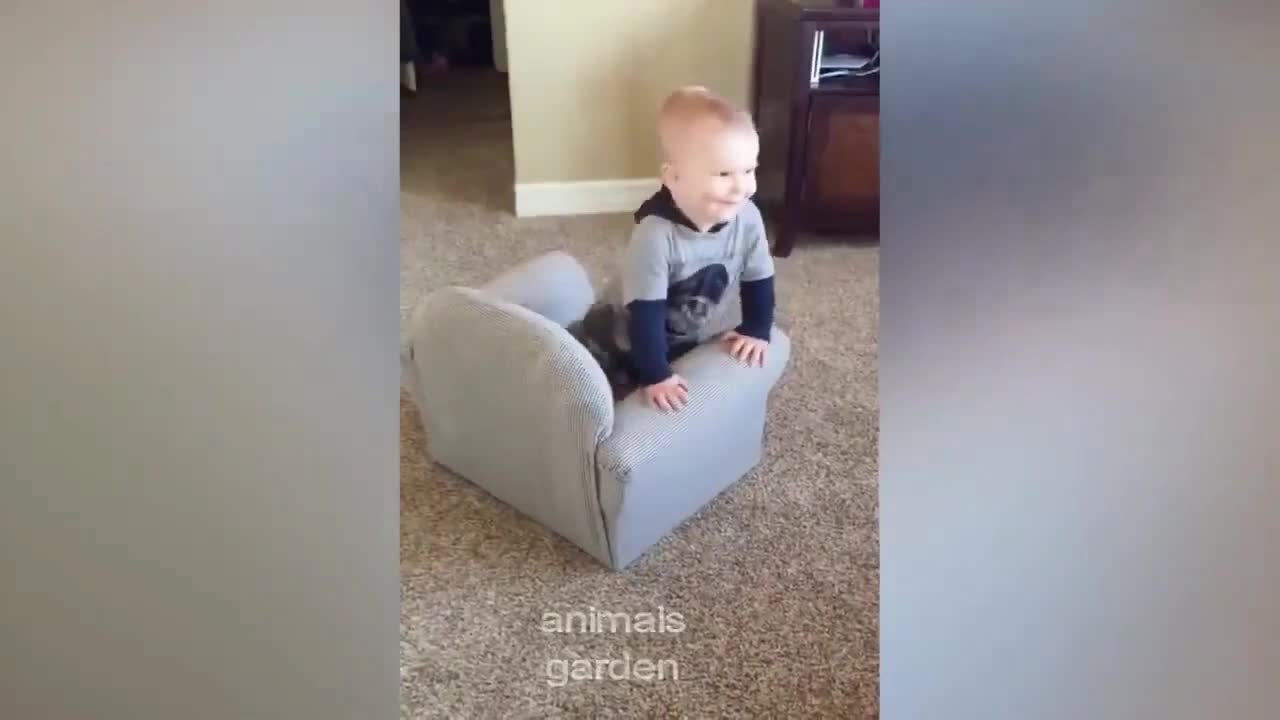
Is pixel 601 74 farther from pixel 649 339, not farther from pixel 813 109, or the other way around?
pixel 813 109

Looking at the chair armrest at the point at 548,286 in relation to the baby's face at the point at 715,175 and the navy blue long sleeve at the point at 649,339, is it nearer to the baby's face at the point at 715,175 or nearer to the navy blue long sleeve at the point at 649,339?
the navy blue long sleeve at the point at 649,339

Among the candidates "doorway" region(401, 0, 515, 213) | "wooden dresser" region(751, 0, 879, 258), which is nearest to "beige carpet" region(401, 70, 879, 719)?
"doorway" region(401, 0, 515, 213)

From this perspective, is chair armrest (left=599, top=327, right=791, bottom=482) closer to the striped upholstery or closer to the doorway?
the striped upholstery

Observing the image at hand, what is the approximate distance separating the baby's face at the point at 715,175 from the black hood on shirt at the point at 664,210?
1 cm

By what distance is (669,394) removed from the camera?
0.94 meters

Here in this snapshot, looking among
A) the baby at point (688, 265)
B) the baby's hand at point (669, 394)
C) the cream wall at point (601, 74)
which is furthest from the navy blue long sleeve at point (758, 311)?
the cream wall at point (601, 74)

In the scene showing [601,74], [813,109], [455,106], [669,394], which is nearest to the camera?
[455,106]

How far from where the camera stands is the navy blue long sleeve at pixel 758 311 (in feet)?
3.15

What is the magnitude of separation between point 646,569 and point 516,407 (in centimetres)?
23

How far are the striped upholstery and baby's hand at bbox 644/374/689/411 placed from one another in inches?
0.4

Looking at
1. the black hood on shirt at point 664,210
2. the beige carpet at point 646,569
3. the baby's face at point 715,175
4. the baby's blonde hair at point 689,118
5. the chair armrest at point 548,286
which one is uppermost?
the baby's blonde hair at point 689,118

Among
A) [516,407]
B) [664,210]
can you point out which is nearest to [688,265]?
[664,210]
